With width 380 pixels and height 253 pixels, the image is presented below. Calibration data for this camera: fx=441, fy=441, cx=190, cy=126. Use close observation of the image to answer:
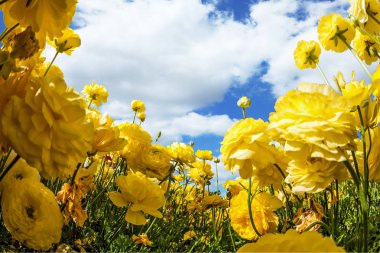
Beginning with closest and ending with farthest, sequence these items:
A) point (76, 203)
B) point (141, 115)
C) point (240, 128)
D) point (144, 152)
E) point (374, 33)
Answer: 1. point (240, 128)
2. point (76, 203)
3. point (374, 33)
4. point (144, 152)
5. point (141, 115)

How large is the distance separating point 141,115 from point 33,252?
2.00m

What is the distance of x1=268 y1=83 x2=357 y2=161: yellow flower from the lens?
2.69 ft

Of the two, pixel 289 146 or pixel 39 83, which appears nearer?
pixel 39 83

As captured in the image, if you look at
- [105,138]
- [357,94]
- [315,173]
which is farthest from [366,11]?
[105,138]

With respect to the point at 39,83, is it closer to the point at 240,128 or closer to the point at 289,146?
the point at 289,146

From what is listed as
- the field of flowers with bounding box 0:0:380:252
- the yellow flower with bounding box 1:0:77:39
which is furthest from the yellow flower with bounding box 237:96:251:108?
the yellow flower with bounding box 1:0:77:39

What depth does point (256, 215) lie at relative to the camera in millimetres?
1580

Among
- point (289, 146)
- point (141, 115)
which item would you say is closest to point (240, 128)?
point (289, 146)

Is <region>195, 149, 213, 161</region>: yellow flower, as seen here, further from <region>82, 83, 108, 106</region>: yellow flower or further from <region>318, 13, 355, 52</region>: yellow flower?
<region>318, 13, 355, 52</region>: yellow flower

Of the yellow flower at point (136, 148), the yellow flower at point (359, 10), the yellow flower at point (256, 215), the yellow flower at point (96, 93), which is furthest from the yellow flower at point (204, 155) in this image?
the yellow flower at point (359, 10)

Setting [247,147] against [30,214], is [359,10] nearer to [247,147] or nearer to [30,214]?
[247,147]

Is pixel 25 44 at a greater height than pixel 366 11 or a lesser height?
lesser

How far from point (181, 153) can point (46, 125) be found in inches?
60.3

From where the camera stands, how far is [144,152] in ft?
5.84
